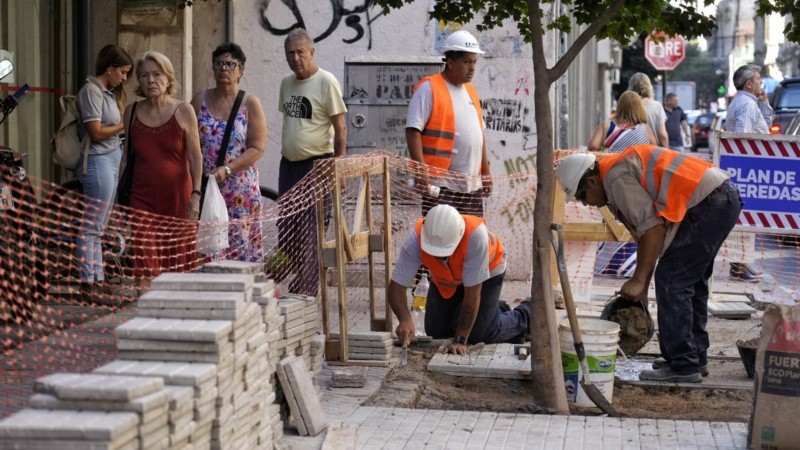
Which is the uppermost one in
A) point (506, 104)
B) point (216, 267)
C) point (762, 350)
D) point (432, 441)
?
point (506, 104)

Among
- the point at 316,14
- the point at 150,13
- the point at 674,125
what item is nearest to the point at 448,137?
the point at 316,14

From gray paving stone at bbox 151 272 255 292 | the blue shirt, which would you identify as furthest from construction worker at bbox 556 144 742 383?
the blue shirt

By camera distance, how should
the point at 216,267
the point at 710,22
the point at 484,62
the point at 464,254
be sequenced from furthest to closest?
the point at 484,62
the point at 464,254
the point at 710,22
the point at 216,267

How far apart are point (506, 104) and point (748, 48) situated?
89.3 m

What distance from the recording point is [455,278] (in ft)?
28.3

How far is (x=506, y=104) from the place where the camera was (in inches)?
490

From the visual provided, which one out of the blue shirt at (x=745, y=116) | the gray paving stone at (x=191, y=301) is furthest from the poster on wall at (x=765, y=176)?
the gray paving stone at (x=191, y=301)

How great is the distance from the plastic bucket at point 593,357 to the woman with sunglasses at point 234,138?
7.29 feet

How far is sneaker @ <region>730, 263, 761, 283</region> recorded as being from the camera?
1309cm

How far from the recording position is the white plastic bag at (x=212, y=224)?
8070 millimetres

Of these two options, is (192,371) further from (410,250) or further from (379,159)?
(379,159)

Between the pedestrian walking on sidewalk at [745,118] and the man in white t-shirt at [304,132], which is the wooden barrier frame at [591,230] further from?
the pedestrian walking on sidewalk at [745,118]

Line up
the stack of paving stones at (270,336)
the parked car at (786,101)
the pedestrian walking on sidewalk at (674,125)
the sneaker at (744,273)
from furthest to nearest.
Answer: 1. the pedestrian walking on sidewalk at (674,125)
2. the parked car at (786,101)
3. the sneaker at (744,273)
4. the stack of paving stones at (270,336)

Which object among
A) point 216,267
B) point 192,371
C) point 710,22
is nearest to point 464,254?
Result: point 710,22
